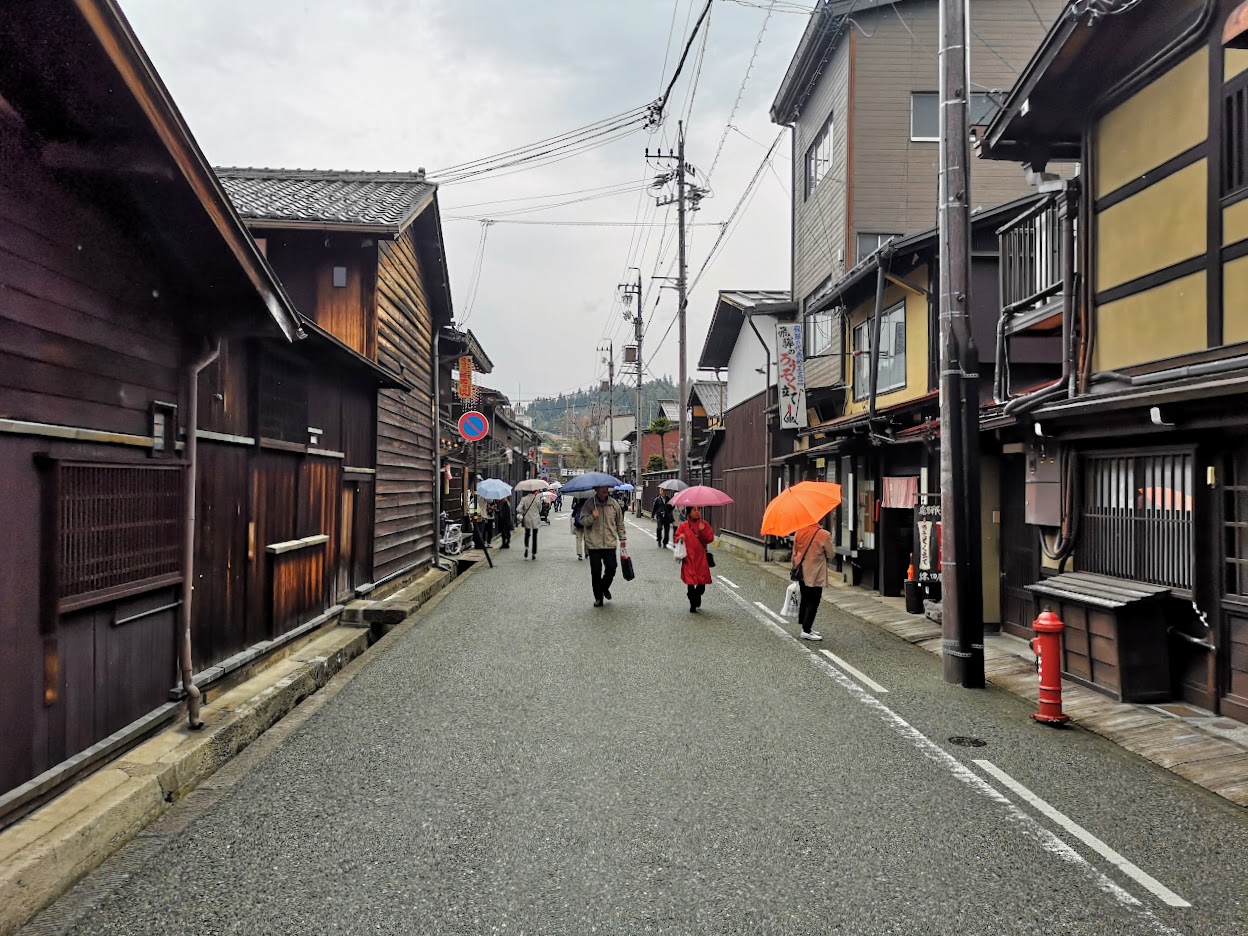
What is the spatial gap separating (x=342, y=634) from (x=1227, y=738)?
9361 millimetres

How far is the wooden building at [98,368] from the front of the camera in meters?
4.41

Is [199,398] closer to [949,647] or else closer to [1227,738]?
[949,647]

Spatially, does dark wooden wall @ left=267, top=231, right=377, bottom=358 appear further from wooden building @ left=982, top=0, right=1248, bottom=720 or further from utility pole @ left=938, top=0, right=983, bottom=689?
wooden building @ left=982, top=0, right=1248, bottom=720

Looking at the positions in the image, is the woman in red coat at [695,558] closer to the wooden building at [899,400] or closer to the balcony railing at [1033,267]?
the wooden building at [899,400]

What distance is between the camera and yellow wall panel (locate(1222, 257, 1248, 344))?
706 centimetres

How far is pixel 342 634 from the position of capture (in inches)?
433

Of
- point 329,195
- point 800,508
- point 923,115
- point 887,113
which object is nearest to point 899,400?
point 800,508

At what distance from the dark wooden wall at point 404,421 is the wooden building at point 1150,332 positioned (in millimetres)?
9864

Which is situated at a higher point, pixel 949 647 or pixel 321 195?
pixel 321 195

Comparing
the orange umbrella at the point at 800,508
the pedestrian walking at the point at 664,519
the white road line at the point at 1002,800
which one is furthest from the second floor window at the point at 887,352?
the pedestrian walking at the point at 664,519

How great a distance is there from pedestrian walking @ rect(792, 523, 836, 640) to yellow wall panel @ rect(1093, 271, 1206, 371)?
3835 millimetres

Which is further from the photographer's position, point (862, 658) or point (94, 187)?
point (862, 658)

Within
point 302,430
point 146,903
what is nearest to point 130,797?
point 146,903

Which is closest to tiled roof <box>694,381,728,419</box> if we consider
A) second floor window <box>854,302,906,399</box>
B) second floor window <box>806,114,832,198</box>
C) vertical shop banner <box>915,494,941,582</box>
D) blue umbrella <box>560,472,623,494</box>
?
second floor window <box>806,114,832,198</box>
